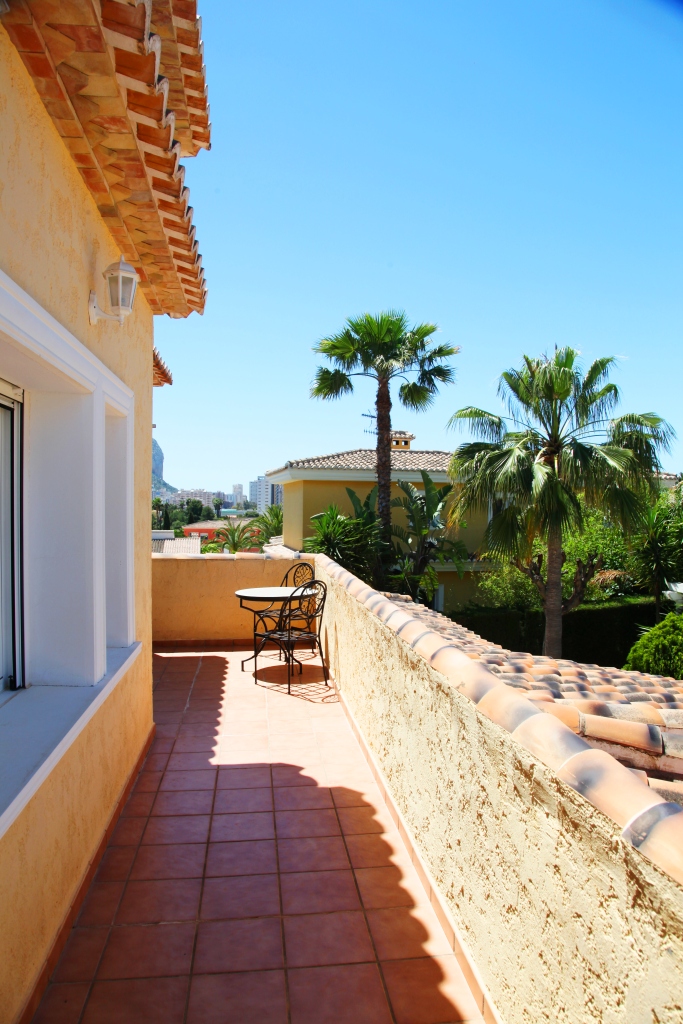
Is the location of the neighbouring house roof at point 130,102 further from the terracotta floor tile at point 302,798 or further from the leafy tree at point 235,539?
the leafy tree at point 235,539

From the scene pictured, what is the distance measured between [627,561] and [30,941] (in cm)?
2129

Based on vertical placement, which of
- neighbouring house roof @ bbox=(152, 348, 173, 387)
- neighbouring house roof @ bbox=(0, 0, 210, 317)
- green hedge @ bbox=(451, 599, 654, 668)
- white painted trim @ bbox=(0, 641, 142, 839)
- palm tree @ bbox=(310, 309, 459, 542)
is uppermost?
palm tree @ bbox=(310, 309, 459, 542)

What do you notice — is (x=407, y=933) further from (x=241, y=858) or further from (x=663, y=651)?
(x=663, y=651)

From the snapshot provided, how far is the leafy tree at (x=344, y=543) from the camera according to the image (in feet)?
48.8

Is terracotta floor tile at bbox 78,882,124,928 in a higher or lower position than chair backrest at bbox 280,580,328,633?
lower

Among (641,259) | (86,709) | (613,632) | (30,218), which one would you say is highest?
(641,259)

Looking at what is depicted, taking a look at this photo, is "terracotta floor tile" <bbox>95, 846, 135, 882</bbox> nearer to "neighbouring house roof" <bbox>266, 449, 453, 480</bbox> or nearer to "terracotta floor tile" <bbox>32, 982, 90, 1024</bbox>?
"terracotta floor tile" <bbox>32, 982, 90, 1024</bbox>

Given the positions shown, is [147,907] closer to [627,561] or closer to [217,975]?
[217,975]

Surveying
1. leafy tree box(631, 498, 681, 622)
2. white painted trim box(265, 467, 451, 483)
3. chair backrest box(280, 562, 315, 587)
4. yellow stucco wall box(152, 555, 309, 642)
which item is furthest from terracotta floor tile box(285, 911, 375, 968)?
white painted trim box(265, 467, 451, 483)

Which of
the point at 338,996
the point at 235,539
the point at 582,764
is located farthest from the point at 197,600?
the point at 235,539

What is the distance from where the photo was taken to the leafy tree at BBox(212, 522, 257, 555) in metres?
31.0

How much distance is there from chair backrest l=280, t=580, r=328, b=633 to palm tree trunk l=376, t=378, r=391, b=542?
996 centimetres

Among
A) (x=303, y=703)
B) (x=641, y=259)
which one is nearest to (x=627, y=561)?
(x=641, y=259)

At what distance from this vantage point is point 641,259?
2488 cm
